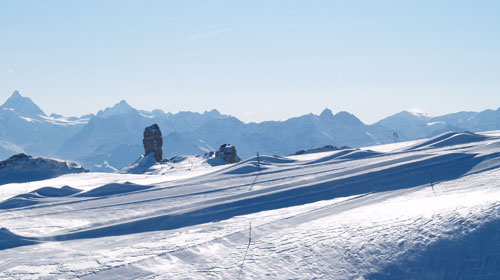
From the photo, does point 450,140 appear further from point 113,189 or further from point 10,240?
point 10,240

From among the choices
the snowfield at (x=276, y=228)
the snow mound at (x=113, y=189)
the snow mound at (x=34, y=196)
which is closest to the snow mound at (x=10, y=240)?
the snowfield at (x=276, y=228)

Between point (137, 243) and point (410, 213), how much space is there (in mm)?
7708

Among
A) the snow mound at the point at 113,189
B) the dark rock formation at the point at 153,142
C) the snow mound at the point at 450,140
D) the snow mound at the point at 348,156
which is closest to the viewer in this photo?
the snow mound at the point at 113,189

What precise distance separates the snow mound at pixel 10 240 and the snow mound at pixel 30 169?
20.4m

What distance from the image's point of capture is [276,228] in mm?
13156

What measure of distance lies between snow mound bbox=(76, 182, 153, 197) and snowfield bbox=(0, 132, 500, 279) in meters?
0.10

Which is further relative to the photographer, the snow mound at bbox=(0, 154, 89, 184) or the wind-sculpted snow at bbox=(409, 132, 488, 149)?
the snow mound at bbox=(0, 154, 89, 184)

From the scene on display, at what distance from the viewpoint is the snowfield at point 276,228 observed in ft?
34.0

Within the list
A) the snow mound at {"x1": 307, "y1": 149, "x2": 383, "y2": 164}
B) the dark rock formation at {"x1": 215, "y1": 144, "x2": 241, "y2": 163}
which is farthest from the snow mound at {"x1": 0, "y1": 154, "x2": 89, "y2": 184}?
the snow mound at {"x1": 307, "y1": 149, "x2": 383, "y2": 164}

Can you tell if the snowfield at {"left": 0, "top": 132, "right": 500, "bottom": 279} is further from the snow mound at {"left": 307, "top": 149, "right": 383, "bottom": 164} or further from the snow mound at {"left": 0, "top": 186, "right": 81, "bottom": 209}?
the snow mound at {"left": 307, "top": 149, "right": 383, "bottom": 164}

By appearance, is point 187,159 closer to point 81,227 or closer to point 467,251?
point 81,227

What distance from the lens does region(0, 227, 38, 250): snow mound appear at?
12617 millimetres

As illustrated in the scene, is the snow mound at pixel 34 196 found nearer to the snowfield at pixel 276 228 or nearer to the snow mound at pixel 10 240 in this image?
the snowfield at pixel 276 228

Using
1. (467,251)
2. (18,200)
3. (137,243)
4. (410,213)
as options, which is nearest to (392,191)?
(410,213)
